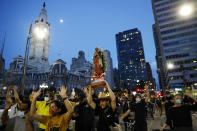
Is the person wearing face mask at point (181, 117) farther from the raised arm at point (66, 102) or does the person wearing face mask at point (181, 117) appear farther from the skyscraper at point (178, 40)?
the skyscraper at point (178, 40)

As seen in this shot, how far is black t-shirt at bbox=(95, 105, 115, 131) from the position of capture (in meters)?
4.05

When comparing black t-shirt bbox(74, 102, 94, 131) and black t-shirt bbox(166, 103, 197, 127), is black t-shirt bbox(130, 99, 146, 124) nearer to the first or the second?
black t-shirt bbox(166, 103, 197, 127)

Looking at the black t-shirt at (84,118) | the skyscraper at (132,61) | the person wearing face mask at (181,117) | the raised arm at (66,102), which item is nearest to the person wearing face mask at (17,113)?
the raised arm at (66,102)

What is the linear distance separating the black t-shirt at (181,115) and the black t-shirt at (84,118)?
2616mm

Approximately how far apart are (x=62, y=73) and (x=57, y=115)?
91309 mm

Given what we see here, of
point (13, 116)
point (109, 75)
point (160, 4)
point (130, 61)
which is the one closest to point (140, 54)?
point (130, 61)

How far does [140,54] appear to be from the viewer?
191875mm

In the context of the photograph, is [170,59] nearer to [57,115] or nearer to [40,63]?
[57,115]

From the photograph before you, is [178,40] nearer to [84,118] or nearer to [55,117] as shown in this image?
[84,118]

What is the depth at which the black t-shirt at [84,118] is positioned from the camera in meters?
4.52

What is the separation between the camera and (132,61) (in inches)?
7407

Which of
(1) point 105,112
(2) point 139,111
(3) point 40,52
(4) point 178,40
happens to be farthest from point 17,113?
(3) point 40,52

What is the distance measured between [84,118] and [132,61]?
189975mm

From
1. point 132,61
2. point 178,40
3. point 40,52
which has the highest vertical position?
point 132,61
